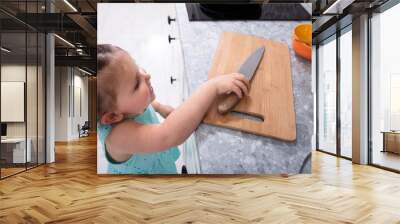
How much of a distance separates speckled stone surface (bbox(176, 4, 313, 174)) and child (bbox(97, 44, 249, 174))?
321 millimetres

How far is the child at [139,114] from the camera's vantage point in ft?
19.8

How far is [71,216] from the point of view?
395cm

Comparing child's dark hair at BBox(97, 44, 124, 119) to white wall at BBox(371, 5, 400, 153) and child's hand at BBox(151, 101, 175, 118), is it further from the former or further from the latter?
white wall at BBox(371, 5, 400, 153)

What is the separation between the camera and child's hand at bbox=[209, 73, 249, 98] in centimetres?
611

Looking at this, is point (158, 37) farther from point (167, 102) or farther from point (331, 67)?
point (331, 67)

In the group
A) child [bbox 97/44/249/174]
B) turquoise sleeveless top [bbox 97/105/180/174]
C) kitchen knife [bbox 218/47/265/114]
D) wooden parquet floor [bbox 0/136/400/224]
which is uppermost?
kitchen knife [bbox 218/47/265/114]

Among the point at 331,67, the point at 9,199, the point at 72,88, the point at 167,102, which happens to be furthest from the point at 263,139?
the point at 72,88

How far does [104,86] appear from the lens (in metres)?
6.09

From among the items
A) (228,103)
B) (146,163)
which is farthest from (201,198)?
(228,103)

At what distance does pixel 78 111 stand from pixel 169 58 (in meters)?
12.6

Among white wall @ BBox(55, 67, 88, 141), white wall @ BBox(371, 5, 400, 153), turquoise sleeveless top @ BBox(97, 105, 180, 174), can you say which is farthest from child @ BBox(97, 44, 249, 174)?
white wall @ BBox(55, 67, 88, 141)

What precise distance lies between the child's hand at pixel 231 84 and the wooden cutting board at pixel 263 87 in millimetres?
88

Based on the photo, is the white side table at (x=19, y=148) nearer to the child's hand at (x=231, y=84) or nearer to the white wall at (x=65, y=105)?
the child's hand at (x=231, y=84)

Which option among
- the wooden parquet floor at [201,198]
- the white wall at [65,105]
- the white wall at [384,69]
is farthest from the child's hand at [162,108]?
the white wall at [65,105]
